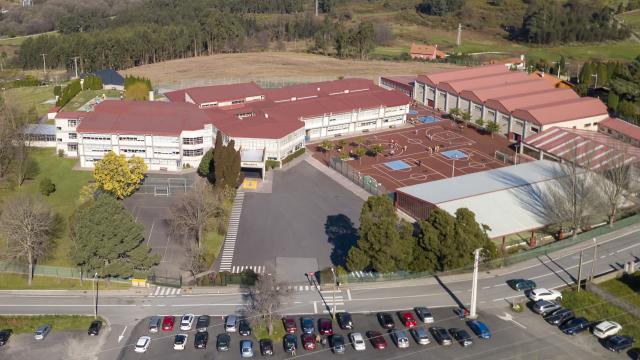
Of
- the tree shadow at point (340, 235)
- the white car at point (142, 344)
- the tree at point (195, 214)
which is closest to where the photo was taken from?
the white car at point (142, 344)

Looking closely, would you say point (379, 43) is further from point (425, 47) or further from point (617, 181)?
point (617, 181)

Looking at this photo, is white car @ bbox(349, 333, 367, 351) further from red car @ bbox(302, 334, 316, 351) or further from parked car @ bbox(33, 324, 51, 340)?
parked car @ bbox(33, 324, 51, 340)

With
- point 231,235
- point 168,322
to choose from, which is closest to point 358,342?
point 168,322

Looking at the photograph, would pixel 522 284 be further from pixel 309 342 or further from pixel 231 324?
pixel 231 324

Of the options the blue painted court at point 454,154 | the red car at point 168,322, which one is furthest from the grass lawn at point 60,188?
the blue painted court at point 454,154

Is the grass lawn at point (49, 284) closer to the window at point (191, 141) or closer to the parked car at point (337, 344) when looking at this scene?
the parked car at point (337, 344)

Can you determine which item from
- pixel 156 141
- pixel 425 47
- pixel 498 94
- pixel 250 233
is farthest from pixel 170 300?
pixel 425 47
